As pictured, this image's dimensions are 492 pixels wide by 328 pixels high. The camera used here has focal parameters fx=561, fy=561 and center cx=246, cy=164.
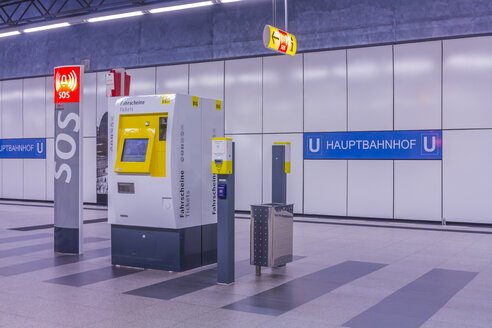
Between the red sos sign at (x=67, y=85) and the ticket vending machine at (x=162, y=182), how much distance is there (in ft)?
3.72

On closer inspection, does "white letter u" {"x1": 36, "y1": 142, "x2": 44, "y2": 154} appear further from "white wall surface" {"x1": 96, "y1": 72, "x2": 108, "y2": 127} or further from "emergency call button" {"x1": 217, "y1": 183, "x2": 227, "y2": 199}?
"emergency call button" {"x1": 217, "y1": 183, "x2": 227, "y2": 199}

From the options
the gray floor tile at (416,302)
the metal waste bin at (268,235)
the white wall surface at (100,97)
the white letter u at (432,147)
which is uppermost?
the white wall surface at (100,97)

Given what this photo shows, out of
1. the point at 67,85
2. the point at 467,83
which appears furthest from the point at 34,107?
the point at 467,83

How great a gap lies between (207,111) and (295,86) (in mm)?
6811

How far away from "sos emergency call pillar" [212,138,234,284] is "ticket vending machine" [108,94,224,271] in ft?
2.59

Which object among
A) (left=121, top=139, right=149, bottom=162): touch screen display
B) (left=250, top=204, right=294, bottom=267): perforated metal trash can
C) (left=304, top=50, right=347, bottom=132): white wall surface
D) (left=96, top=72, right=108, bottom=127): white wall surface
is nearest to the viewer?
(left=250, top=204, right=294, bottom=267): perforated metal trash can

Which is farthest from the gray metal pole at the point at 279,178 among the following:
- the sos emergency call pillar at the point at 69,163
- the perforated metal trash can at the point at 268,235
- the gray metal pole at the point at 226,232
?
the sos emergency call pillar at the point at 69,163

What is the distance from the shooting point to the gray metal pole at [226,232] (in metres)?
6.17

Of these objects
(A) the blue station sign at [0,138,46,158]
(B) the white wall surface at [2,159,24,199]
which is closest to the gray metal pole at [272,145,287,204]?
(A) the blue station sign at [0,138,46,158]

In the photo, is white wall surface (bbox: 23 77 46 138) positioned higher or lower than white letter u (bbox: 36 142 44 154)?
higher

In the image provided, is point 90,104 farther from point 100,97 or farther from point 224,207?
point 224,207

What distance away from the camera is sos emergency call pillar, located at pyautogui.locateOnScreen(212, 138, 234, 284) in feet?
20.1

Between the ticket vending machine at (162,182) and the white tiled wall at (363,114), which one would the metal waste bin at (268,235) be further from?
the white tiled wall at (363,114)

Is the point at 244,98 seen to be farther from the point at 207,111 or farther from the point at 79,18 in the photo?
the point at 207,111
